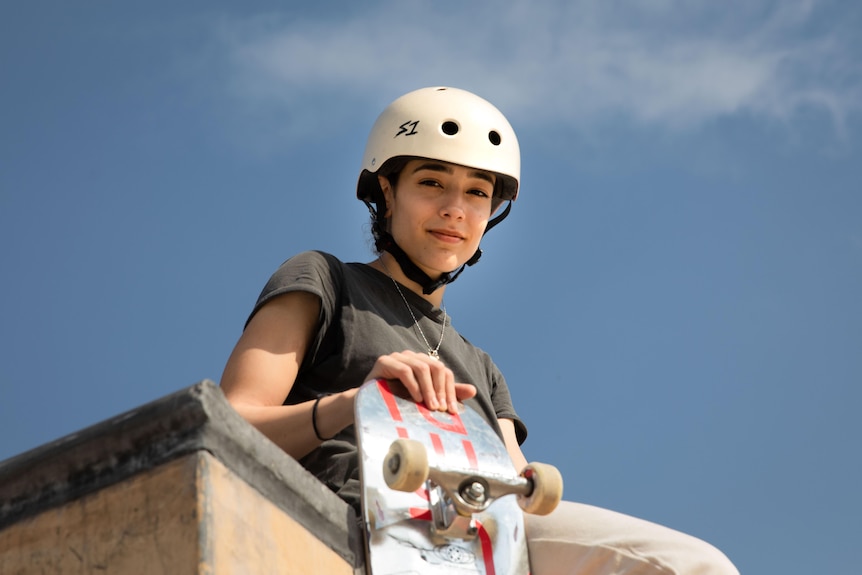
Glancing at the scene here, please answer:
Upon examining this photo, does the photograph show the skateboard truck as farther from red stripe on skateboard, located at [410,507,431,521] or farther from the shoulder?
the shoulder

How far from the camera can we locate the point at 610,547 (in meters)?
→ 4.41

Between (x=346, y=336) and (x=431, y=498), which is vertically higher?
(x=346, y=336)

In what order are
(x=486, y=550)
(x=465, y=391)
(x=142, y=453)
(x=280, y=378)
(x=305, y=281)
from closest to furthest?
(x=142, y=453), (x=486, y=550), (x=465, y=391), (x=280, y=378), (x=305, y=281)

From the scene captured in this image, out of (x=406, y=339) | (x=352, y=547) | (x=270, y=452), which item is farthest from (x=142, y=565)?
(x=406, y=339)

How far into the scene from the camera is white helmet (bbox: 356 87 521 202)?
19.2ft

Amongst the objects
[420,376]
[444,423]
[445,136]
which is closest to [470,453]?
[444,423]

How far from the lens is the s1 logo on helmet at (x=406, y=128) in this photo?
593cm

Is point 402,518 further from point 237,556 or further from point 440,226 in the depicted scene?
point 440,226

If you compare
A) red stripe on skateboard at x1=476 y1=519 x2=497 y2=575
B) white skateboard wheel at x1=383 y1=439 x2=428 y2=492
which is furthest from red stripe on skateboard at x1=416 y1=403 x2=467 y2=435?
white skateboard wheel at x1=383 y1=439 x2=428 y2=492

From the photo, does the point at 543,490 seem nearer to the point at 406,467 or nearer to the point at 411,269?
the point at 406,467

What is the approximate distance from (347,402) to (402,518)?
496 millimetres

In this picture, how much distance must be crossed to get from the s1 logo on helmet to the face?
141 millimetres

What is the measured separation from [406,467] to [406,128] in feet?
8.61

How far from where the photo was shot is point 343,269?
5328mm
